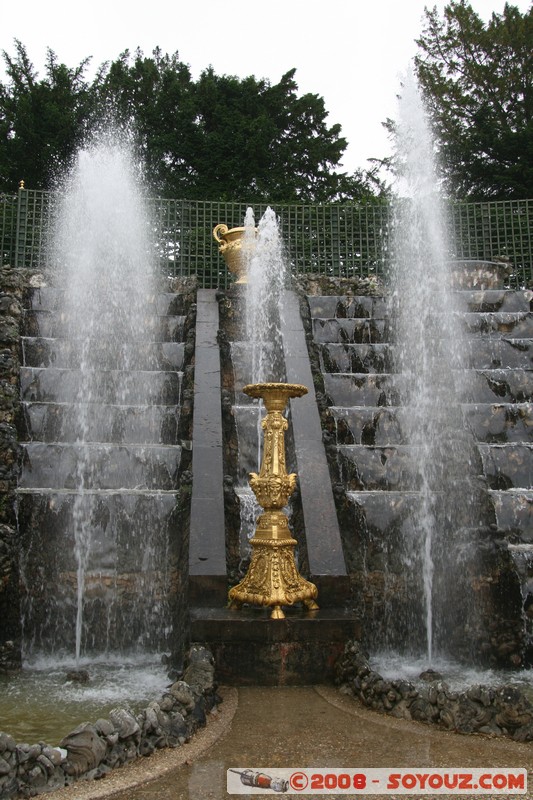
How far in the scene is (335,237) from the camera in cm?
1534

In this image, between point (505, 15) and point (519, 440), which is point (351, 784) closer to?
point (519, 440)

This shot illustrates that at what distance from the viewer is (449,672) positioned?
5488 millimetres

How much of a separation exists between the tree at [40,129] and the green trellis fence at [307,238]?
627cm

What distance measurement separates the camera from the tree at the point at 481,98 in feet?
69.1

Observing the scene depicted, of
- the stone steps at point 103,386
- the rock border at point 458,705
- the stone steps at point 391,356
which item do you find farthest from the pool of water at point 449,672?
the stone steps at point 391,356

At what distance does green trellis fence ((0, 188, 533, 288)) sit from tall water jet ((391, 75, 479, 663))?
52 centimetres

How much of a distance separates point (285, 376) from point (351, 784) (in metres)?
5.84

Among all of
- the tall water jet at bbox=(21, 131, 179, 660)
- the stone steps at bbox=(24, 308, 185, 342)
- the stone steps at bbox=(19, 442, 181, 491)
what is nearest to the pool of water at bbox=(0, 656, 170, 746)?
the tall water jet at bbox=(21, 131, 179, 660)

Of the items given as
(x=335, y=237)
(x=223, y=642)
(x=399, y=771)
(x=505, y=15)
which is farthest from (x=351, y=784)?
(x=505, y=15)

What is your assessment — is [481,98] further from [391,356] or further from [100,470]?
[100,470]

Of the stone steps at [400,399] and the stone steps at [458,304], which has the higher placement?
the stone steps at [458,304]

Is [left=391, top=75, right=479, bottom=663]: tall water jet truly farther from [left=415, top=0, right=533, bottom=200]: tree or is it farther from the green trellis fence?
[left=415, top=0, right=533, bottom=200]: tree

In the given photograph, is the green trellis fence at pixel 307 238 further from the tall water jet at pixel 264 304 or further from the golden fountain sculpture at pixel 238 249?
the golden fountain sculpture at pixel 238 249

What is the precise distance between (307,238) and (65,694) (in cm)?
1233
